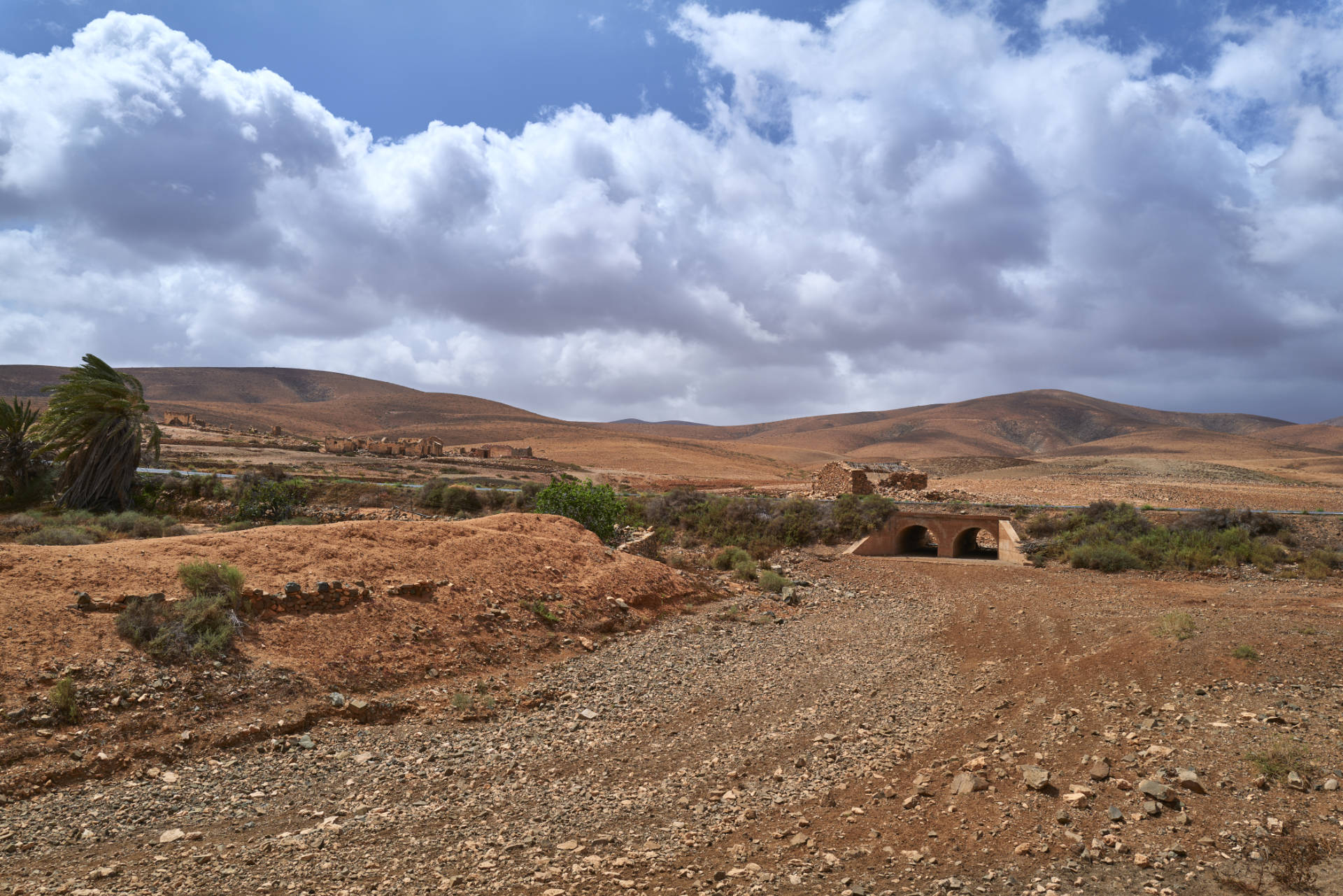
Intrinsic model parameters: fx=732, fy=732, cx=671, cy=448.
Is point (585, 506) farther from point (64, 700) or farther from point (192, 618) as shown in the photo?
point (64, 700)

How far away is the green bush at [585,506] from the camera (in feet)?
67.0

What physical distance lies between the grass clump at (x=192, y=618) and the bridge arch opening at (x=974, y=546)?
24261 mm

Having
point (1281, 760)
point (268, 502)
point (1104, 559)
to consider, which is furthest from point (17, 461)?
point (1104, 559)

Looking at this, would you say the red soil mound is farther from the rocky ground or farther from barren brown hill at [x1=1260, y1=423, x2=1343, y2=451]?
barren brown hill at [x1=1260, y1=423, x2=1343, y2=451]

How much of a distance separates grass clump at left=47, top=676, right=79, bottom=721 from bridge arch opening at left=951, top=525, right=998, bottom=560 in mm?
25963

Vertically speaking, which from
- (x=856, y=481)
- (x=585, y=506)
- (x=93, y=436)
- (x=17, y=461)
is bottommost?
(x=585, y=506)

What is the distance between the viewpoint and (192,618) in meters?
8.72

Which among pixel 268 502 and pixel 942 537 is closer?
pixel 268 502

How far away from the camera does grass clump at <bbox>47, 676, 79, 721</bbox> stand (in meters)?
7.12

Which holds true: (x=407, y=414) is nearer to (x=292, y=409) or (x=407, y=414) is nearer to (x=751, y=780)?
(x=292, y=409)

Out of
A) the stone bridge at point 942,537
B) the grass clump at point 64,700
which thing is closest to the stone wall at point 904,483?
the stone bridge at point 942,537

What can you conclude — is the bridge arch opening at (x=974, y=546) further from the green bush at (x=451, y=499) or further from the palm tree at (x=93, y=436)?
the palm tree at (x=93, y=436)

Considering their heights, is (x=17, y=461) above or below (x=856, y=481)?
below

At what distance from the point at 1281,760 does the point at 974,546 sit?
25.0 meters
